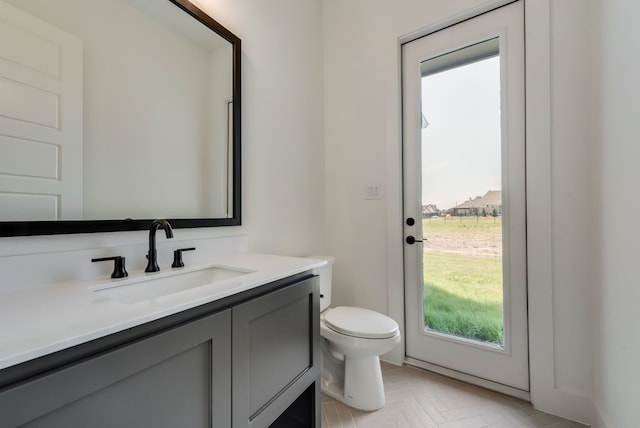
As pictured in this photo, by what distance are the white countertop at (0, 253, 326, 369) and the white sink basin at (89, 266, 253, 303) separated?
0.15 ft

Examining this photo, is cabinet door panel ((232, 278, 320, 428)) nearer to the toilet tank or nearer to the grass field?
the toilet tank

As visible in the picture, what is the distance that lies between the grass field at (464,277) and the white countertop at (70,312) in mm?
1269

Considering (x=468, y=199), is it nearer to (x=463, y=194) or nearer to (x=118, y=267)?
(x=463, y=194)

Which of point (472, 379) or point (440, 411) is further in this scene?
point (472, 379)

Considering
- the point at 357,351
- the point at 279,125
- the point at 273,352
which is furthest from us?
the point at 279,125

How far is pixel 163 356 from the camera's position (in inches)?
25.2

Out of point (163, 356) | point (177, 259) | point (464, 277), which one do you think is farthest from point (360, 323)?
point (163, 356)

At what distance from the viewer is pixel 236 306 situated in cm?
82

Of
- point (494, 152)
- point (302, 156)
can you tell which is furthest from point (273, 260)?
point (494, 152)

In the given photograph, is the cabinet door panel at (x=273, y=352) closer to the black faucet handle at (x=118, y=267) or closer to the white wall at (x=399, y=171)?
the black faucet handle at (x=118, y=267)

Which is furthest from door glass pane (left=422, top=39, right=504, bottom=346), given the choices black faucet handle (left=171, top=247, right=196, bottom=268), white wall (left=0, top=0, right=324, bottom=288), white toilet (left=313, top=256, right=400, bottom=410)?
black faucet handle (left=171, top=247, right=196, bottom=268)

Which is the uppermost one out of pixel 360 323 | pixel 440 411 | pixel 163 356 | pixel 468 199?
pixel 468 199

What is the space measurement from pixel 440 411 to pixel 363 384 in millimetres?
422

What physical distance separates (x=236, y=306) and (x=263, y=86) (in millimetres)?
1378
